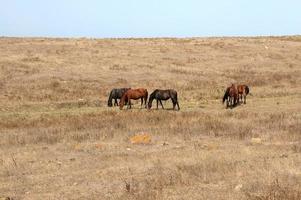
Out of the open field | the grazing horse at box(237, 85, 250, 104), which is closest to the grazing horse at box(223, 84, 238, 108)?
the open field

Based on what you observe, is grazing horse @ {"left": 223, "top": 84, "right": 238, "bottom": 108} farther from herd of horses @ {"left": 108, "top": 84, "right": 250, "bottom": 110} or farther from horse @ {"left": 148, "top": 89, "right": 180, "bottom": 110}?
horse @ {"left": 148, "top": 89, "right": 180, "bottom": 110}

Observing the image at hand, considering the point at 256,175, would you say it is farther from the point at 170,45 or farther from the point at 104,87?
the point at 170,45

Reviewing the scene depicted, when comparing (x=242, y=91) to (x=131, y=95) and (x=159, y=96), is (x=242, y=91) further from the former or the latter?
(x=131, y=95)

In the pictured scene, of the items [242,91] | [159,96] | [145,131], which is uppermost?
[242,91]

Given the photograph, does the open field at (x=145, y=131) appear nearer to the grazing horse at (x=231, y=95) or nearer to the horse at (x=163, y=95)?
the grazing horse at (x=231, y=95)

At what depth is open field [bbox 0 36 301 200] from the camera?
1313 centimetres

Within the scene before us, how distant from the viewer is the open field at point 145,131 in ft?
43.1

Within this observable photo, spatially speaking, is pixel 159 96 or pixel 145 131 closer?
pixel 145 131

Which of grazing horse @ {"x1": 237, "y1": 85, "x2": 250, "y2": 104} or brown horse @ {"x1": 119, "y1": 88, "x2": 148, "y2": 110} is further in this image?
grazing horse @ {"x1": 237, "y1": 85, "x2": 250, "y2": 104}

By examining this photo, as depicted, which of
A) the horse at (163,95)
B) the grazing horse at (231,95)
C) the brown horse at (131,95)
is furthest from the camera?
the grazing horse at (231,95)

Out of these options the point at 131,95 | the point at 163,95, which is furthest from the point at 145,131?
the point at 131,95

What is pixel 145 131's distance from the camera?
22.8m

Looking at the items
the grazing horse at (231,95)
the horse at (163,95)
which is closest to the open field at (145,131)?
the grazing horse at (231,95)

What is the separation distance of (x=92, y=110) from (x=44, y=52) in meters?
31.4
